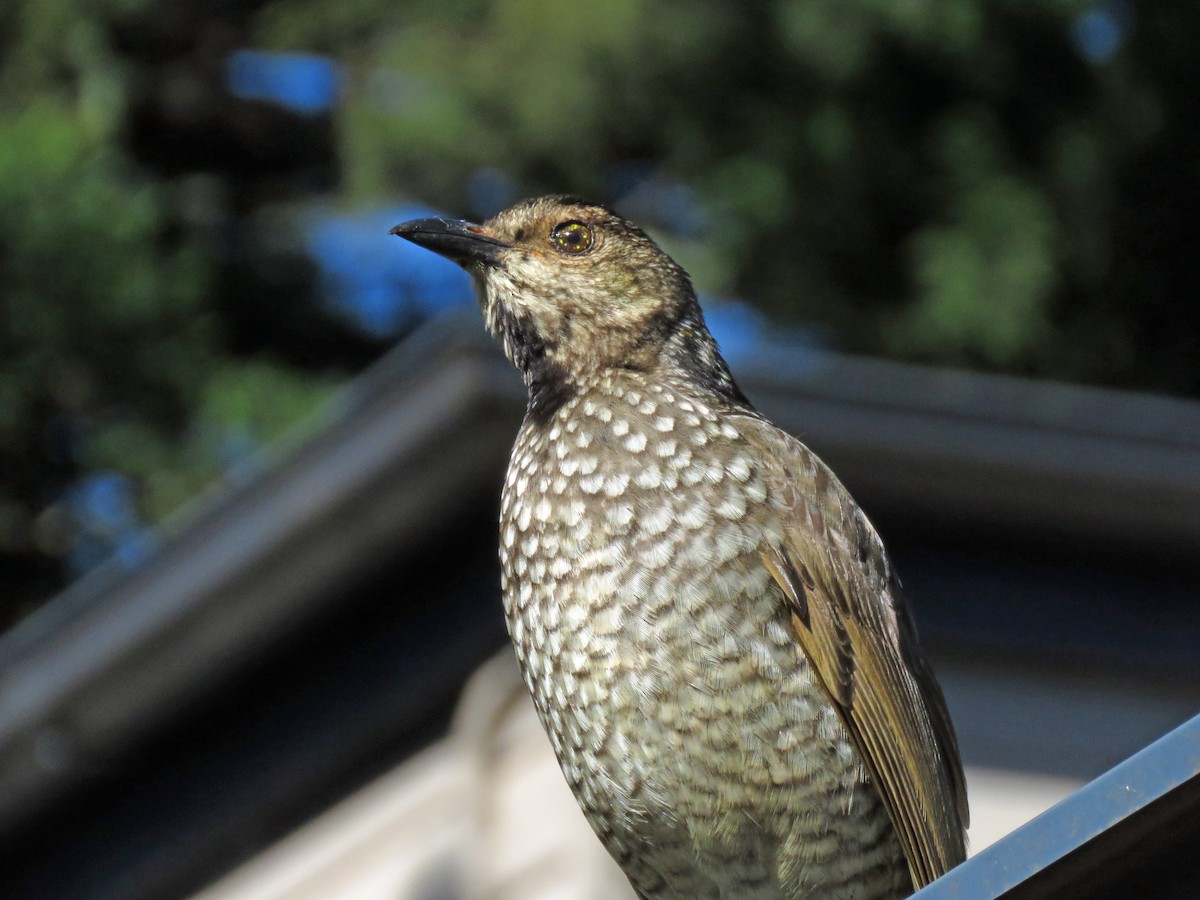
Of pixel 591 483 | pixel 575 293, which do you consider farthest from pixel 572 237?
pixel 591 483

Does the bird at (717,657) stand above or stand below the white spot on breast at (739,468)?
below

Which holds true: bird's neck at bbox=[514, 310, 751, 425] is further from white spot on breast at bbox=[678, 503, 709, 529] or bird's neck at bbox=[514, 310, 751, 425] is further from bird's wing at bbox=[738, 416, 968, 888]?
white spot on breast at bbox=[678, 503, 709, 529]

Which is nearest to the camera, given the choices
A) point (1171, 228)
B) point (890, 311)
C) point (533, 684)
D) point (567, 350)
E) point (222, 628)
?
point (533, 684)

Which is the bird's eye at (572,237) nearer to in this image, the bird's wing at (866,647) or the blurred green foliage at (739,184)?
the bird's wing at (866,647)

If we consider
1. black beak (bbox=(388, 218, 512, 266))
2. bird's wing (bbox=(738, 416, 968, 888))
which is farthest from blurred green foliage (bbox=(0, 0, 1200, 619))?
bird's wing (bbox=(738, 416, 968, 888))

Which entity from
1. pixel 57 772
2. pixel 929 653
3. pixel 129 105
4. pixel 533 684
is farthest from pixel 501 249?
pixel 129 105

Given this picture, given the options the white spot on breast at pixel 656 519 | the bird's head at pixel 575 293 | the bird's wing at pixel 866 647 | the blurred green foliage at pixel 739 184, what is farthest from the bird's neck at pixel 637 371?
the blurred green foliage at pixel 739 184

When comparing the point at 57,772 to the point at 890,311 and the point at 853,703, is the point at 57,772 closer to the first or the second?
the point at 853,703

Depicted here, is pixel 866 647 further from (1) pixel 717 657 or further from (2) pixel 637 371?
(2) pixel 637 371
